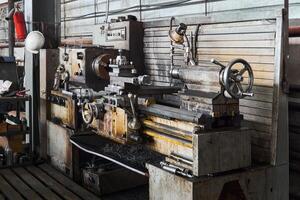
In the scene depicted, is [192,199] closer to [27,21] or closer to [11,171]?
[11,171]

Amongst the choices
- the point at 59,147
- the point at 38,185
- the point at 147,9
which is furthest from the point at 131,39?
the point at 38,185

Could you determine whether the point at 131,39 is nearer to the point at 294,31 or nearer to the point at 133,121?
the point at 133,121

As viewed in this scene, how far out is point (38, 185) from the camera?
90.7 inches

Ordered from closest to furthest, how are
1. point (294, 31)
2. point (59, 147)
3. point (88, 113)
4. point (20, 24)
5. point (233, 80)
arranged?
point (233, 80) → point (294, 31) → point (88, 113) → point (59, 147) → point (20, 24)

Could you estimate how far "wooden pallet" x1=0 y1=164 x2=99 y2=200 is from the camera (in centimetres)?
212

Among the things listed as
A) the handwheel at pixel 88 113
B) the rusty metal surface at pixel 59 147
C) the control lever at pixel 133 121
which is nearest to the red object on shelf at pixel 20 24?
the rusty metal surface at pixel 59 147

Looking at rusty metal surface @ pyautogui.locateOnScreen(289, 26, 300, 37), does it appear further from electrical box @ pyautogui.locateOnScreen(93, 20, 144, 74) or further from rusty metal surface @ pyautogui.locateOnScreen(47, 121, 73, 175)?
rusty metal surface @ pyautogui.locateOnScreen(47, 121, 73, 175)

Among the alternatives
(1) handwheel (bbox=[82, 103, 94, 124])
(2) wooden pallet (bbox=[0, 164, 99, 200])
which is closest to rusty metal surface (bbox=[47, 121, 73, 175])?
(2) wooden pallet (bbox=[0, 164, 99, 200])

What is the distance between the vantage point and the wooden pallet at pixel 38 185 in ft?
6.95

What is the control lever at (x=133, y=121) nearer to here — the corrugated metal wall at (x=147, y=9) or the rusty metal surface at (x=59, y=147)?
the corrugated metal wall at (x=147, y=9)

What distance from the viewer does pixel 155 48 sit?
2.32 metres

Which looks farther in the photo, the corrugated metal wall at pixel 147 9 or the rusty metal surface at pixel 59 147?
the rusty metal surface at pixel 59 147

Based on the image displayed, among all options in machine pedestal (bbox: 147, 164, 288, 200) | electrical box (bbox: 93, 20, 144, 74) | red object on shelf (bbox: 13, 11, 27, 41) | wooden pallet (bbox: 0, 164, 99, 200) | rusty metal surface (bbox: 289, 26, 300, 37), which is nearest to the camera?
machine pedestal (bbox: 147, 164, 288, 200)

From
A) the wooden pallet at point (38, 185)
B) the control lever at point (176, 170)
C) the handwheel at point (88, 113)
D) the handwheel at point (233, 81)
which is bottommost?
the wooden pallet at point (38, 185)
